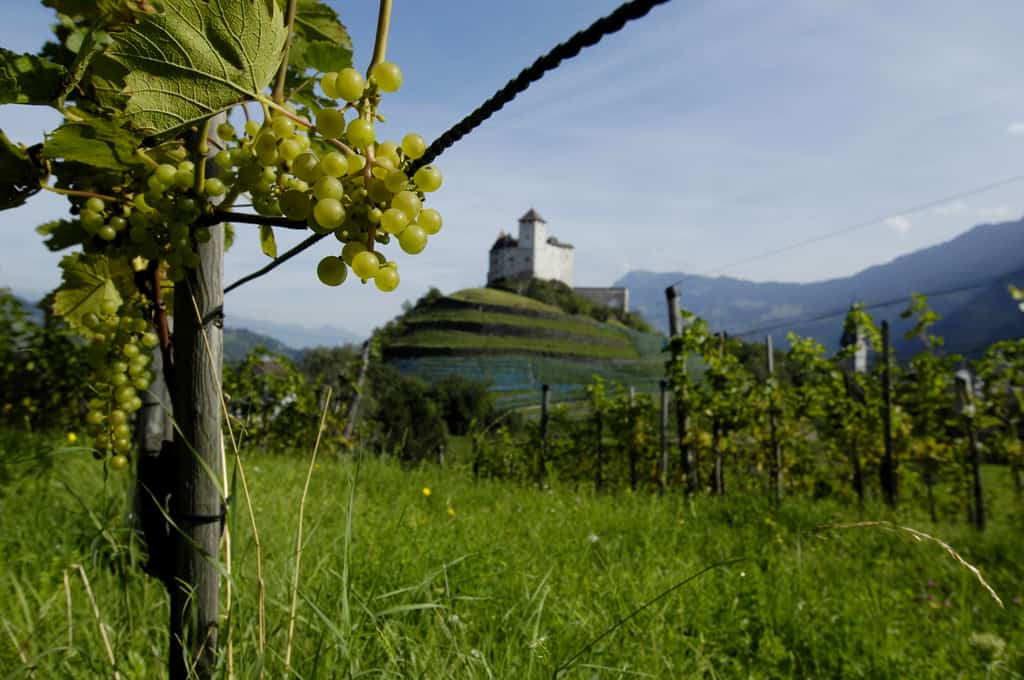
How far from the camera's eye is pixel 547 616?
2234 mm

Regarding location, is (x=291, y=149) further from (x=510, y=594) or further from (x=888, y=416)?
(x=888, y=416)

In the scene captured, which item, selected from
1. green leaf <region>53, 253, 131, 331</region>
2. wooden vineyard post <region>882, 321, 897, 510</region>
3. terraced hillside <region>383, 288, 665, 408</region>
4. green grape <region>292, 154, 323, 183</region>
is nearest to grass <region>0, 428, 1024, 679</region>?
green leaf <region>53, 253, 131, 331</region>

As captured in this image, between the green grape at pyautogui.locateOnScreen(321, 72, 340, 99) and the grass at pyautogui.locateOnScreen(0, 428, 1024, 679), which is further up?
the green grape at pyautogui.locateOnScreen(321, 72, 340, 99)

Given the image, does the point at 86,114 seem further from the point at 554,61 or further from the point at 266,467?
the point at 266,467

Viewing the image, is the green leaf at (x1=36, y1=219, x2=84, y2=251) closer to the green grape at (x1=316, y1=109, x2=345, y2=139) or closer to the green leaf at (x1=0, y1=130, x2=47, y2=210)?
the green leaf at (x1=0, y1=130, x2=47, y2=210)

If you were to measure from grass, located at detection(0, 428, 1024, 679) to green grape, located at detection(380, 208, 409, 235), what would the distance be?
2.02 ft

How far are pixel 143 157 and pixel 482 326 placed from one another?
63854mm

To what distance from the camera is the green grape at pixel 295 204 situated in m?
0.67

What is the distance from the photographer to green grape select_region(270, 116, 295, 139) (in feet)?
2.33

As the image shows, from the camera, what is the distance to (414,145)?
672mm

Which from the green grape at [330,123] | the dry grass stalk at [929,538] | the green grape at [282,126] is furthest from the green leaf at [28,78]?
the dry grass stalk at [929,538]

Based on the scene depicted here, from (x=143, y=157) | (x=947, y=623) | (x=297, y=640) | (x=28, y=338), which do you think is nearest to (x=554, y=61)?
(x=143, y=157)

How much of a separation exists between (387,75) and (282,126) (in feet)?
0.52

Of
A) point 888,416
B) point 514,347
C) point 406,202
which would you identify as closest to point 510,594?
point 406,202
